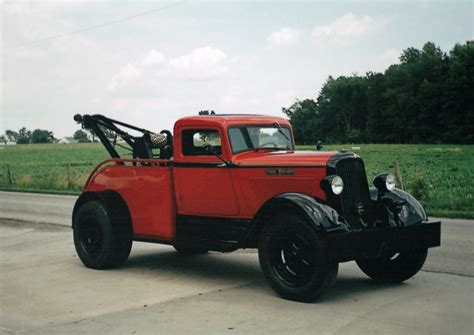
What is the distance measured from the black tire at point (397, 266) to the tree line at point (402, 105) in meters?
62.0

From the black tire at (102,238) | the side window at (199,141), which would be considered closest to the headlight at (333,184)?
the side window at (199,141)

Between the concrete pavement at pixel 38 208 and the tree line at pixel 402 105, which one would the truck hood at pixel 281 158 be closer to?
the concrete pavement at pixel 38 208

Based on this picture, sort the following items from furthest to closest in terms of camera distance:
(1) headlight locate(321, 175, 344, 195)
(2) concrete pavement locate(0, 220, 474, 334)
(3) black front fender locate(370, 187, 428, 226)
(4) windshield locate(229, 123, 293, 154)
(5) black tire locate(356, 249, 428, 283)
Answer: (4) windshield locate(229, 123, 293, 154)
(5) black tire locate(356, 249, 428, 283)
(3) black front fender locate(370, 187, 428, 226)
(1) headlight locate(321, 175, 344, 195)
(2) concrete pavement locate(0, 220, 474, 334)

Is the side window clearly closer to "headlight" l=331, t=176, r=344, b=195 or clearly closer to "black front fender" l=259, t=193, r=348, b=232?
"black front fender" l=259, t=193, r=348, b=232

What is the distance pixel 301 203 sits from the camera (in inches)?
274

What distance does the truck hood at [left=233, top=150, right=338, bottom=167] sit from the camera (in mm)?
7390

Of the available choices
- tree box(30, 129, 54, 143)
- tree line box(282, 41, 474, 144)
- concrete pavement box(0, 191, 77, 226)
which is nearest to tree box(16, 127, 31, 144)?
tree box(30, 129, 54, 143)

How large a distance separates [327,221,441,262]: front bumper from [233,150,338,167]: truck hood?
0.94 meters

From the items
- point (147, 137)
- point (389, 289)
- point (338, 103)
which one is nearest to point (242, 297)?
point (389, 289)

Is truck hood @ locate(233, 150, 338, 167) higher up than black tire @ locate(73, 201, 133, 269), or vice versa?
truck hood @ locate(233, 150, 338, 167)

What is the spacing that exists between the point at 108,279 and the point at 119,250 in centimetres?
69

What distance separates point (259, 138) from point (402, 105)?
278 feet

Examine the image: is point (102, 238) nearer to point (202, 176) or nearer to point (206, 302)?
point (202, 176)

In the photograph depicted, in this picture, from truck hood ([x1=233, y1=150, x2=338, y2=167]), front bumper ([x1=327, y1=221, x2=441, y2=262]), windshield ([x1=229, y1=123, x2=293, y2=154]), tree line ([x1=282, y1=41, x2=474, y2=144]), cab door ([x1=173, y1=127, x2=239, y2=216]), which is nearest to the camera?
front bumper ([x1=327, y1=221, x2=441, y2=262])
